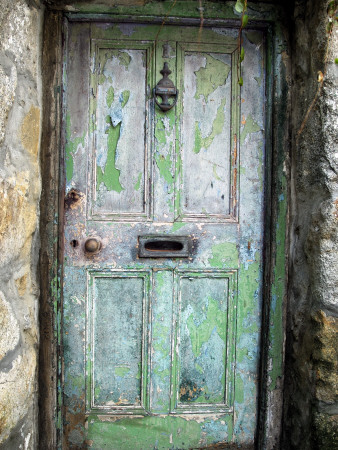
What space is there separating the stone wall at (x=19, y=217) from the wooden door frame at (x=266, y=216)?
2.5 inches

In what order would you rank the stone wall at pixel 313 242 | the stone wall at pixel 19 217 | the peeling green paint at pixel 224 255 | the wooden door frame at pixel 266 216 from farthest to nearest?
the peeling green paint at pixel 224 255 < the wooden door frame at pixel 266 216 < the stone wall at pixel 313 242 < the stone wall at pixel 19 217

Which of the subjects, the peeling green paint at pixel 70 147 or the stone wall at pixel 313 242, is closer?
the stone wall at pixel 313 242

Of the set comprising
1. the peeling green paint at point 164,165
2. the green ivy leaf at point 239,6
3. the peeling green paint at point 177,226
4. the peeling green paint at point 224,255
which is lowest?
the peeling green paint at point 224,255

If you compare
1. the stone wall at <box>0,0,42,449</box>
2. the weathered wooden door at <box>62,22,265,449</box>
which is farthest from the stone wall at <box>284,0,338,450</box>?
the stone wall at <box>0,0,42,449</box>

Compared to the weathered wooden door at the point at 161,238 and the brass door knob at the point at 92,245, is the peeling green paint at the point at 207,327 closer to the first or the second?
the weathered wooden door at the point at 161,238

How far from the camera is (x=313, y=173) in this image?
150 cm

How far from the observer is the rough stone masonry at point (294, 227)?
4.29 ft

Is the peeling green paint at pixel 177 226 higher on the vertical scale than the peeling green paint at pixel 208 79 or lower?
lower

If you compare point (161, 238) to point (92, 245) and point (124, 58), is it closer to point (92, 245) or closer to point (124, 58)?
point (92, 245)

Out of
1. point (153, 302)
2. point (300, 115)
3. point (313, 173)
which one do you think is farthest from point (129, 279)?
point (300, 115)

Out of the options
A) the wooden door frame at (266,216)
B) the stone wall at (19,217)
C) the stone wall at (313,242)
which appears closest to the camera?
the stone wall at (19,217)

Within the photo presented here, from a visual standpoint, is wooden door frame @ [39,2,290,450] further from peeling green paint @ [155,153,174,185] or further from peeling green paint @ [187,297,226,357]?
peeling green paint @ [155,153,174,185]

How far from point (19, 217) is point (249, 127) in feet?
3.51

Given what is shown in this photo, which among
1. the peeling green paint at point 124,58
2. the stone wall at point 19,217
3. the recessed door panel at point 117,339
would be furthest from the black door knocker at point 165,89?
the recessed door panel at point 117,339
